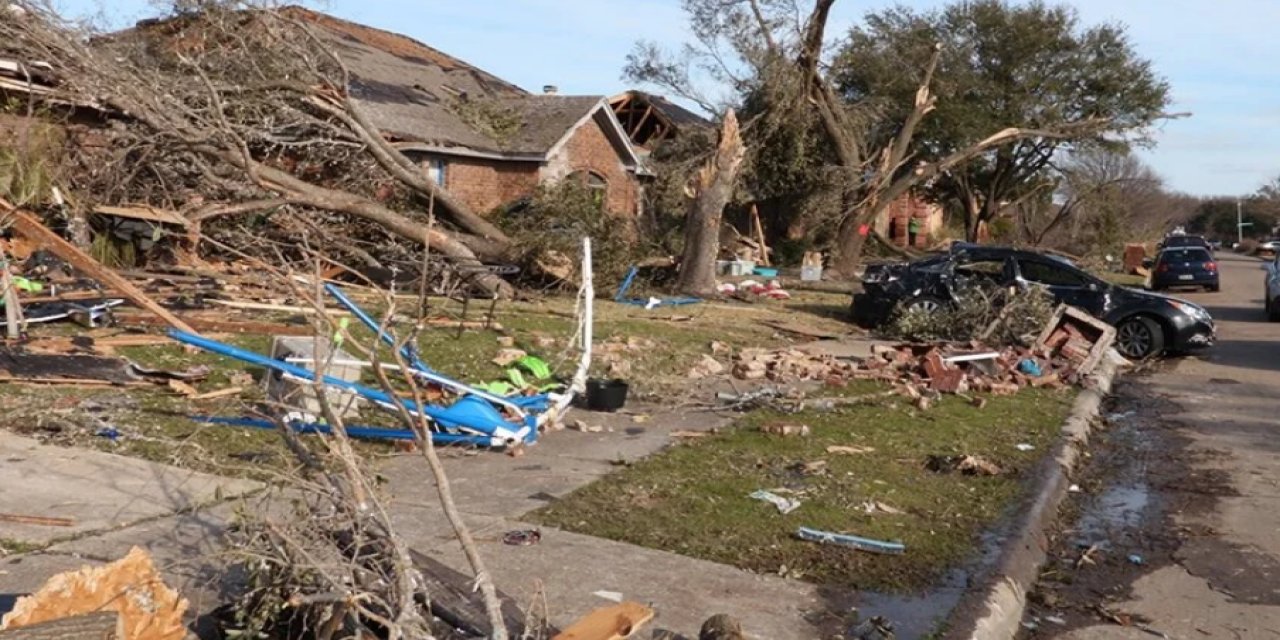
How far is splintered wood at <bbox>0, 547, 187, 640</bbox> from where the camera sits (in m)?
4.18

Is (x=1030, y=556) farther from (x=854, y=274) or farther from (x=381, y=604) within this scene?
(x=854, y=274)

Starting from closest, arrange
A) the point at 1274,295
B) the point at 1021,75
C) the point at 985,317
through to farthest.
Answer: the point at 985,317
the point at 1274,295
the point at 1021,75

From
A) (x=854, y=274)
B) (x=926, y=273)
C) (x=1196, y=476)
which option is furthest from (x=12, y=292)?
Result: (x=854, y=274)

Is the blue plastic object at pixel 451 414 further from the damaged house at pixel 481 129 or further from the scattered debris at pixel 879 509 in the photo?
the damaged house at pixel 481 129

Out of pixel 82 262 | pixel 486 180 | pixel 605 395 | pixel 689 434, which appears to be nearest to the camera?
pixel 689 434

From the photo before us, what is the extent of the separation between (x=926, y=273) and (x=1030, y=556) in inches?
456

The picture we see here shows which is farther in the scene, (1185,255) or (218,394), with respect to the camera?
(1185,255)

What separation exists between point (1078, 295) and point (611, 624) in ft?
47.6

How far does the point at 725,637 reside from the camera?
15.9 ft

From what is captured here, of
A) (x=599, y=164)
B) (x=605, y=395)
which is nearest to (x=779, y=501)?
(x=605, y=395)

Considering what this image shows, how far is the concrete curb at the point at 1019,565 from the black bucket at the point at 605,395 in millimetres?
3618

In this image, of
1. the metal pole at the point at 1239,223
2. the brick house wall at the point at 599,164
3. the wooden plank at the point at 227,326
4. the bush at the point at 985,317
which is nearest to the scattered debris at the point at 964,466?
the bush at the point at 985,317

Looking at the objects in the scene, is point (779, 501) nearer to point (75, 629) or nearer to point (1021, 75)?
point (75, 629)

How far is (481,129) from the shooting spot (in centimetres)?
3120
